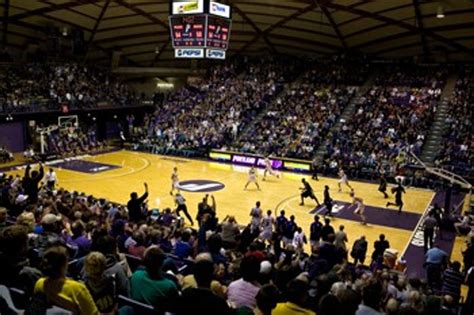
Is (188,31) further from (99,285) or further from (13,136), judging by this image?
(13,136)

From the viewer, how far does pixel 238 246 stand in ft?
35.9

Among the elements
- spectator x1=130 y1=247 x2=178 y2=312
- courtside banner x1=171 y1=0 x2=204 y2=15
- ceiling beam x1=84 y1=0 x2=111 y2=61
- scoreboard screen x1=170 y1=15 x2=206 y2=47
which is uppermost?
ceiling beam x1=84 y1=0 x2=111 y2=61

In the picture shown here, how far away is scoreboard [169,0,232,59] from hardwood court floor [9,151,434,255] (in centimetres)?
668

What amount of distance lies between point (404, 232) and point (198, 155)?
18766 millimetres

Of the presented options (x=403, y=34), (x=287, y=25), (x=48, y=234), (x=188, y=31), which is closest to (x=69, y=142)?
(x=188, y=31)

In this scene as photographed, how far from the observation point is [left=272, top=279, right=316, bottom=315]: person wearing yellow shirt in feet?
14.4

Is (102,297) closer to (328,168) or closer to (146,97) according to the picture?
(328,168)

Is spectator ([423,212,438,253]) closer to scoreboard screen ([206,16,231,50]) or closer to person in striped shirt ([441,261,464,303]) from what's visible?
person in striped shirt ([441,261,464,303])

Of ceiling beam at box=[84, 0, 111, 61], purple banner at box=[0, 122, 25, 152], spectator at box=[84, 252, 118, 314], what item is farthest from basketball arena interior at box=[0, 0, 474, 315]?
ceiling beam at box=[84, 0, 111, 61]

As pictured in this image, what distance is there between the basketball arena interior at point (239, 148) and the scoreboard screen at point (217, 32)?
9 cm

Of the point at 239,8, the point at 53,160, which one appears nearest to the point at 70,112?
the point at 53,160

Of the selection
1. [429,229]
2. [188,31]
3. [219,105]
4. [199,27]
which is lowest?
[429,229]

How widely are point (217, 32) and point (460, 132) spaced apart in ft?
53.4

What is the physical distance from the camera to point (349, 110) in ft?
114
